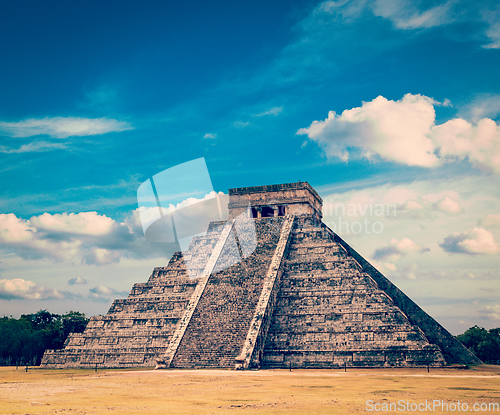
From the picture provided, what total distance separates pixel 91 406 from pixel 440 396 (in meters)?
6.21

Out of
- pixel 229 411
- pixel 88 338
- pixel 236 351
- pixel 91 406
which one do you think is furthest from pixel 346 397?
pixel 88 338

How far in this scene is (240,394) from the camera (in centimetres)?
934

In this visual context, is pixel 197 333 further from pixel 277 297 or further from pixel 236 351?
pixel 277 297

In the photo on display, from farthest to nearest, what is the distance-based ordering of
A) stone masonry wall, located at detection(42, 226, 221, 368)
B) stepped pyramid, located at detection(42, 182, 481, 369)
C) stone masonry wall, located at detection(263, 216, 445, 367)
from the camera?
stone masonry wall, located at detection(42, 226, 221, 368), stepped pyramid, located at detection(42, 182, 481, 369), stone masonry wall, located at detection(263, 216, 445, 367)

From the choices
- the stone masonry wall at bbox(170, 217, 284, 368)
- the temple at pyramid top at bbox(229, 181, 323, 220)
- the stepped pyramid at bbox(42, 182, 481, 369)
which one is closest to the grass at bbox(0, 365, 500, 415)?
the stepped pyramid at bbox(42, 182, 481, 369)

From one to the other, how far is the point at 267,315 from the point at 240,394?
8.90m

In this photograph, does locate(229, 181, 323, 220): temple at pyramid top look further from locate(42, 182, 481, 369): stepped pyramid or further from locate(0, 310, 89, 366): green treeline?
locate(0, 310, 89, 366): green treeline

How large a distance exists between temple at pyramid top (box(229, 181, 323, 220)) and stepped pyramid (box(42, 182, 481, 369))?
4.84ft

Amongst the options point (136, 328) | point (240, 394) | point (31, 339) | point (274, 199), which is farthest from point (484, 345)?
point (31, 339)

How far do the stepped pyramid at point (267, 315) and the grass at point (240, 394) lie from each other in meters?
3.37

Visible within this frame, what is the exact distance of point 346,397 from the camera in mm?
8750

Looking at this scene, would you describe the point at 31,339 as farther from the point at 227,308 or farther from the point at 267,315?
the point at 267,315

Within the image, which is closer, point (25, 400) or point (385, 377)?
point (25, 400)

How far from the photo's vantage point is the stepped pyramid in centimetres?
1653
